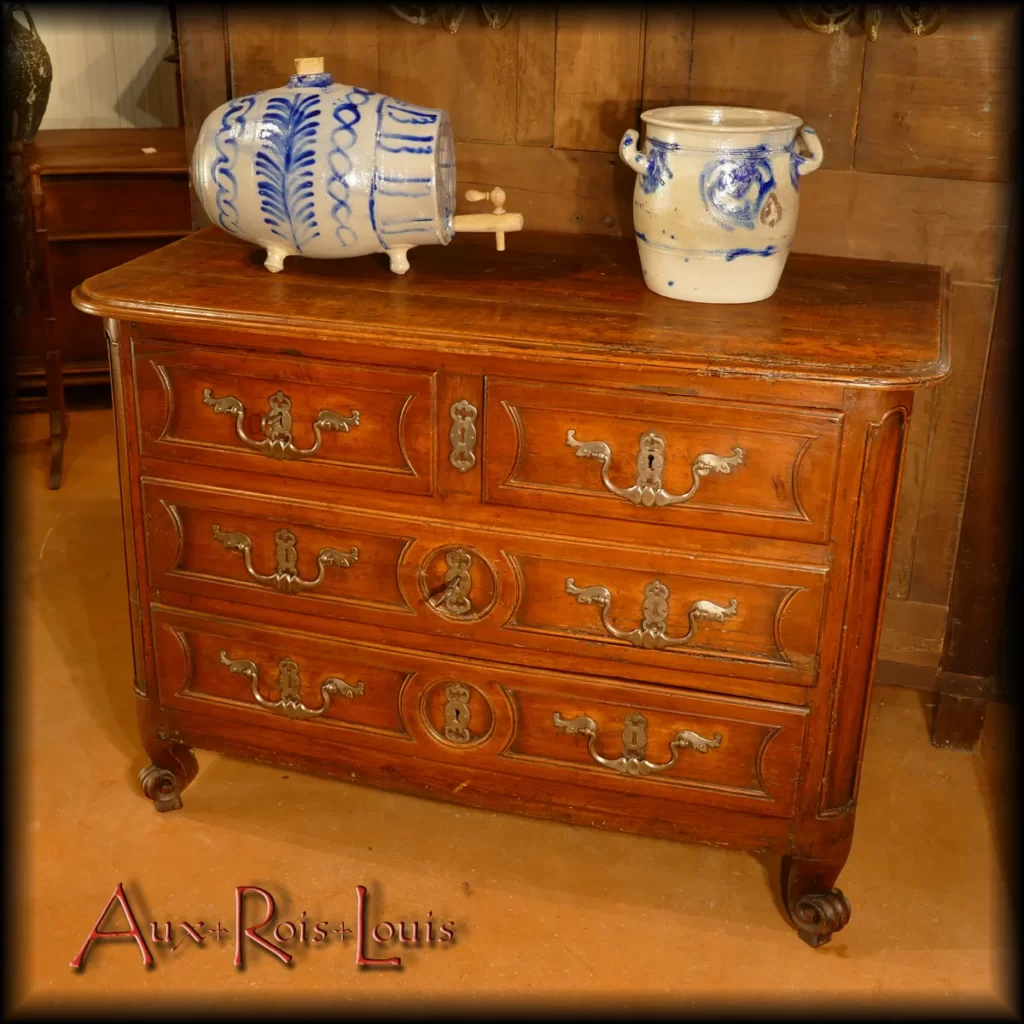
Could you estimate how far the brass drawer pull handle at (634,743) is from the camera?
6.07 ft

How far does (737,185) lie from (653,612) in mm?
617

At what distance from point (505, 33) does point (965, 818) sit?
1598 mm

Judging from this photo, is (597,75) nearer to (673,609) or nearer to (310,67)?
(310,67)

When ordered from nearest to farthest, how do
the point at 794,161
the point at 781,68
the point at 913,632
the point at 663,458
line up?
the point at 663,458 < the point at 794,161 < the point at 781,68 < the point at 913,632

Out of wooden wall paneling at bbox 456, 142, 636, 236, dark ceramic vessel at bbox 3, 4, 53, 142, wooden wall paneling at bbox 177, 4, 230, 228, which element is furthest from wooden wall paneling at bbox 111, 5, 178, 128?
wooden wall paneling at bbox 456, 142, 636, 236

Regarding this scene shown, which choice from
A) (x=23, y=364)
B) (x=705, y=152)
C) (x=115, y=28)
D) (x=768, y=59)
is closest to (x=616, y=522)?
(x=705, y=152)

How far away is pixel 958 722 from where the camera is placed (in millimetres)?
2398

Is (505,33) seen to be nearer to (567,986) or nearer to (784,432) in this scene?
(784,432)

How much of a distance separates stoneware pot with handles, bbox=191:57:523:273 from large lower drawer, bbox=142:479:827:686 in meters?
0.42

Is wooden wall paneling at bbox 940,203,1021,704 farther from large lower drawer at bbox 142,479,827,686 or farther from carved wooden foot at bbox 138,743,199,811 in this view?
carved wooden foot at bbox 138,743,199,811

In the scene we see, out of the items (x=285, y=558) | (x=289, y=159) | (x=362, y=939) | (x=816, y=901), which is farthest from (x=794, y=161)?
(x=362, y=939)

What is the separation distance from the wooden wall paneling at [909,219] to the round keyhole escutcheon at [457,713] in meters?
0.95

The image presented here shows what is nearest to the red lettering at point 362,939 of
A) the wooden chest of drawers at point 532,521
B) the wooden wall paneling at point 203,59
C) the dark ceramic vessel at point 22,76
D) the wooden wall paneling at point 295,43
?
the wooden chest of drawers at point 532,521

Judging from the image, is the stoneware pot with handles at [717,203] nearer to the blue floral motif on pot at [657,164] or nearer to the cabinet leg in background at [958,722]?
the blue floral motif on pot at [657,164]
